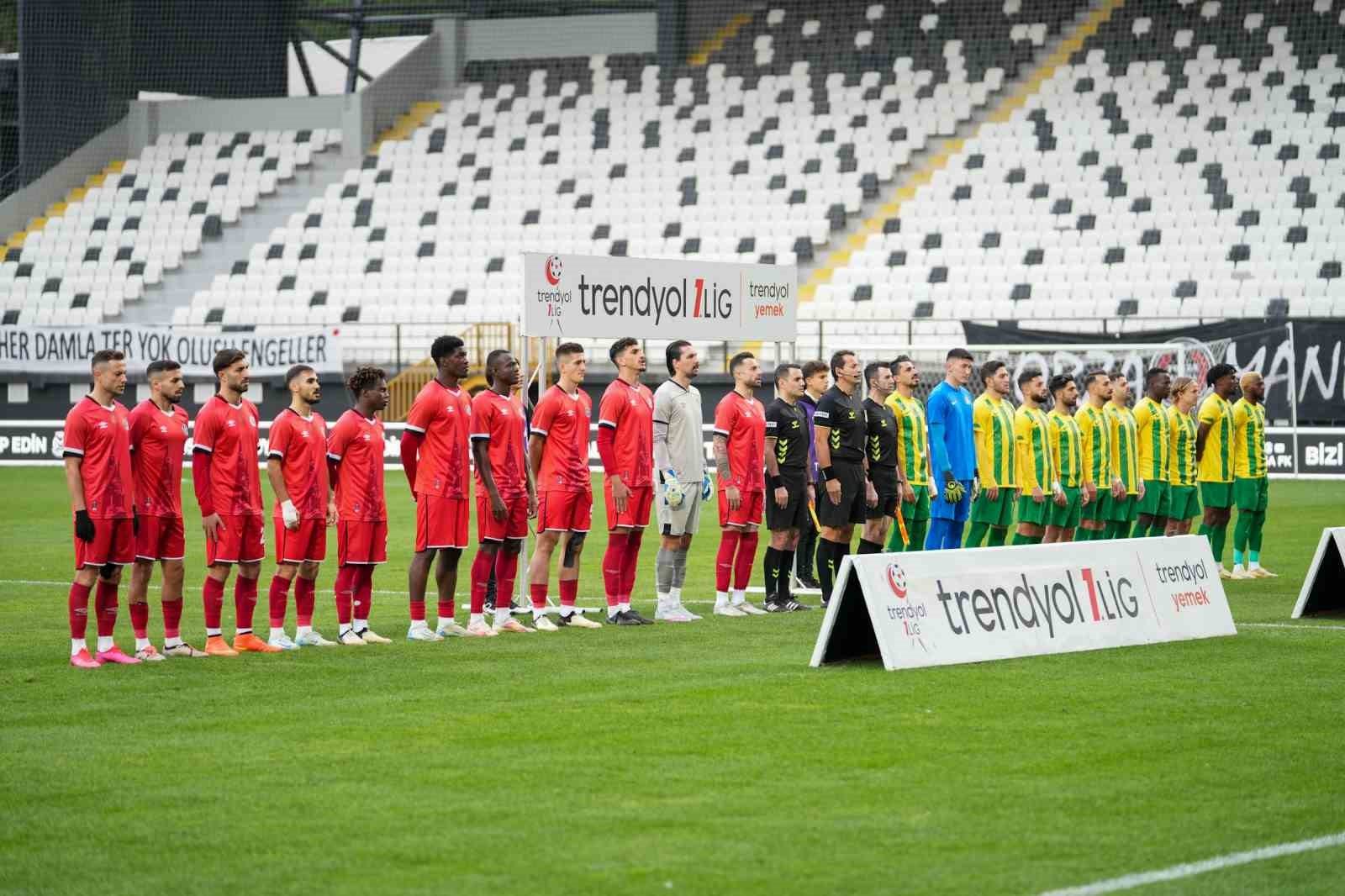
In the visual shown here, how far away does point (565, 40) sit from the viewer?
4284 centimetres

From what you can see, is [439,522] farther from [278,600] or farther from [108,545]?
[108,545]

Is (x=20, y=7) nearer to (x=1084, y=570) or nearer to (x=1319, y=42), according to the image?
(x=1319, y=42)

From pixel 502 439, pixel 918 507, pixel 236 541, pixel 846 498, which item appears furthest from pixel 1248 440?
pixel 236 541

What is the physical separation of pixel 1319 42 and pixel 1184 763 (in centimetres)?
3034

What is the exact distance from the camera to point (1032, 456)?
15.4m

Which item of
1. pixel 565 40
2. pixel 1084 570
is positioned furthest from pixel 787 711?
pixel 565 40

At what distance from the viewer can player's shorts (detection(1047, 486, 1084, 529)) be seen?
15.7 metres

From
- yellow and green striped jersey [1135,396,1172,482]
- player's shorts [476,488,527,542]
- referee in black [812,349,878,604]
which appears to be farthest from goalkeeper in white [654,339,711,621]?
yellow and green striped jersey [1135,396,1172,482]

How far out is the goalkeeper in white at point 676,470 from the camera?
532 inches

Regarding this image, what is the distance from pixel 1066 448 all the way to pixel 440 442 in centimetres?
603

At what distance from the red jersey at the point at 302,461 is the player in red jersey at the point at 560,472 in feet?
5.48

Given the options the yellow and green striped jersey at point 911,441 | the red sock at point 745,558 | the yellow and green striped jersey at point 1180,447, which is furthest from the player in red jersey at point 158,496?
the yellow and green striped jersey at point 1180,447

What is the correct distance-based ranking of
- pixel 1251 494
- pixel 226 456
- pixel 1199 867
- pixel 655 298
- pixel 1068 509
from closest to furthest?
pixel 1199 867, pixel 226 456, pixel 655 298, pixel 1068 509, pixel 1251 494

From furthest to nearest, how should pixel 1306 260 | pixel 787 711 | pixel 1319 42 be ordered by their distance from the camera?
1. pixel 1319 42
2. pixel 1306 260
3. pixel 787 711
